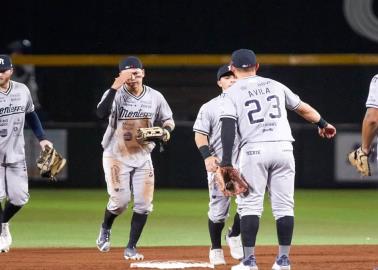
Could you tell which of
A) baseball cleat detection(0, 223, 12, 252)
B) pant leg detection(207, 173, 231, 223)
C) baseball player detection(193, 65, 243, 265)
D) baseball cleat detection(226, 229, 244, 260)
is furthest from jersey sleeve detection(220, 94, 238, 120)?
baseball cleat detection(0, 223, 12, 252)

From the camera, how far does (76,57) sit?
67.9ft

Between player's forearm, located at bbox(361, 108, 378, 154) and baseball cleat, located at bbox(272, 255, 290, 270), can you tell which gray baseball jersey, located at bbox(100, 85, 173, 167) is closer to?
baseball cleat, located at bbox(272, 255, 290, 270)

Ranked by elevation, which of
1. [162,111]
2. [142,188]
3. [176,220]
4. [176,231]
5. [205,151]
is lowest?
[176,220]

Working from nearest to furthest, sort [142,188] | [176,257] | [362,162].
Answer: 1. [362,162]
2. [176,257]
3. [142,188]

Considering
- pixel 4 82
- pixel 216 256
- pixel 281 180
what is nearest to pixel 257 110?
pixel 281 180

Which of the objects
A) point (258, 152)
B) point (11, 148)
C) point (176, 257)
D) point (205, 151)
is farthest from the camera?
point (11, 148)

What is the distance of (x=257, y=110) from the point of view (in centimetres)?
781

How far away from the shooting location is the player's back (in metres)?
7.80

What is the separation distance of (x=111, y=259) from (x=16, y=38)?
13011 mm

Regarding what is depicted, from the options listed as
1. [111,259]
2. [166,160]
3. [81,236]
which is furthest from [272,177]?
[166,160]


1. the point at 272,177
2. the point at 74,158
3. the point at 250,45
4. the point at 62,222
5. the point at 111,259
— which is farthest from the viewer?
the point at 250,45

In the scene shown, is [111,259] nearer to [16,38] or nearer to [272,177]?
[272,177]

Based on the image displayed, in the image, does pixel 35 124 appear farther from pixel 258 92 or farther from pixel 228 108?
pixel 258 92

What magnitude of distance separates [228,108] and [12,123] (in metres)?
2.97
